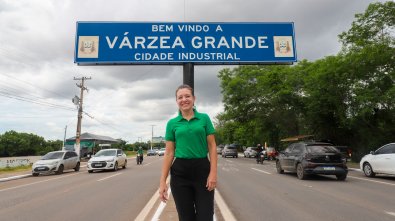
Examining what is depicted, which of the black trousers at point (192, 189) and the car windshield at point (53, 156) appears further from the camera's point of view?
the car windshield at point (53, 156)

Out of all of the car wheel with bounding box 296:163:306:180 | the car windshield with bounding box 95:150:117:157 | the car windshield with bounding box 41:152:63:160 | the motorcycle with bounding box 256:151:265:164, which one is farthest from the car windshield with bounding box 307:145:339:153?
the car windshield with bounding box 41:152:63:160

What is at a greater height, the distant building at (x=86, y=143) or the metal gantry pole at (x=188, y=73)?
the metal gantry pole at (x=188, y=73)

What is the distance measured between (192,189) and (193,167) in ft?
0.80

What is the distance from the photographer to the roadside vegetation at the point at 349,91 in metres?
23.0

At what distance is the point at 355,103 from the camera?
24.2 meters

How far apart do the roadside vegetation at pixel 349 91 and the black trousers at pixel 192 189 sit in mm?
21779

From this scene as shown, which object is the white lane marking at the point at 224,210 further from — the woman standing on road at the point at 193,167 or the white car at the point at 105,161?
the white car at the point at 105,161

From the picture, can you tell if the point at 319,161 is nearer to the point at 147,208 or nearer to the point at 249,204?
the point at 249,204

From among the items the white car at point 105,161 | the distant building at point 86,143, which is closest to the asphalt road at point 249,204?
the white car at point 105,161

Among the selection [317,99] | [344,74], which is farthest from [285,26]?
[317,99]

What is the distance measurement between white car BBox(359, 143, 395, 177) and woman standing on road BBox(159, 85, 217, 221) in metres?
12.5

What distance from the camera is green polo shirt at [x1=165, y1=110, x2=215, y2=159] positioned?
317cm

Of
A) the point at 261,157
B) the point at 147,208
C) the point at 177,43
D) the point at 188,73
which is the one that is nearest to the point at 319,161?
the point at 188,73

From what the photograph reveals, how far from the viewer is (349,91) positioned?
25453 millimetres
